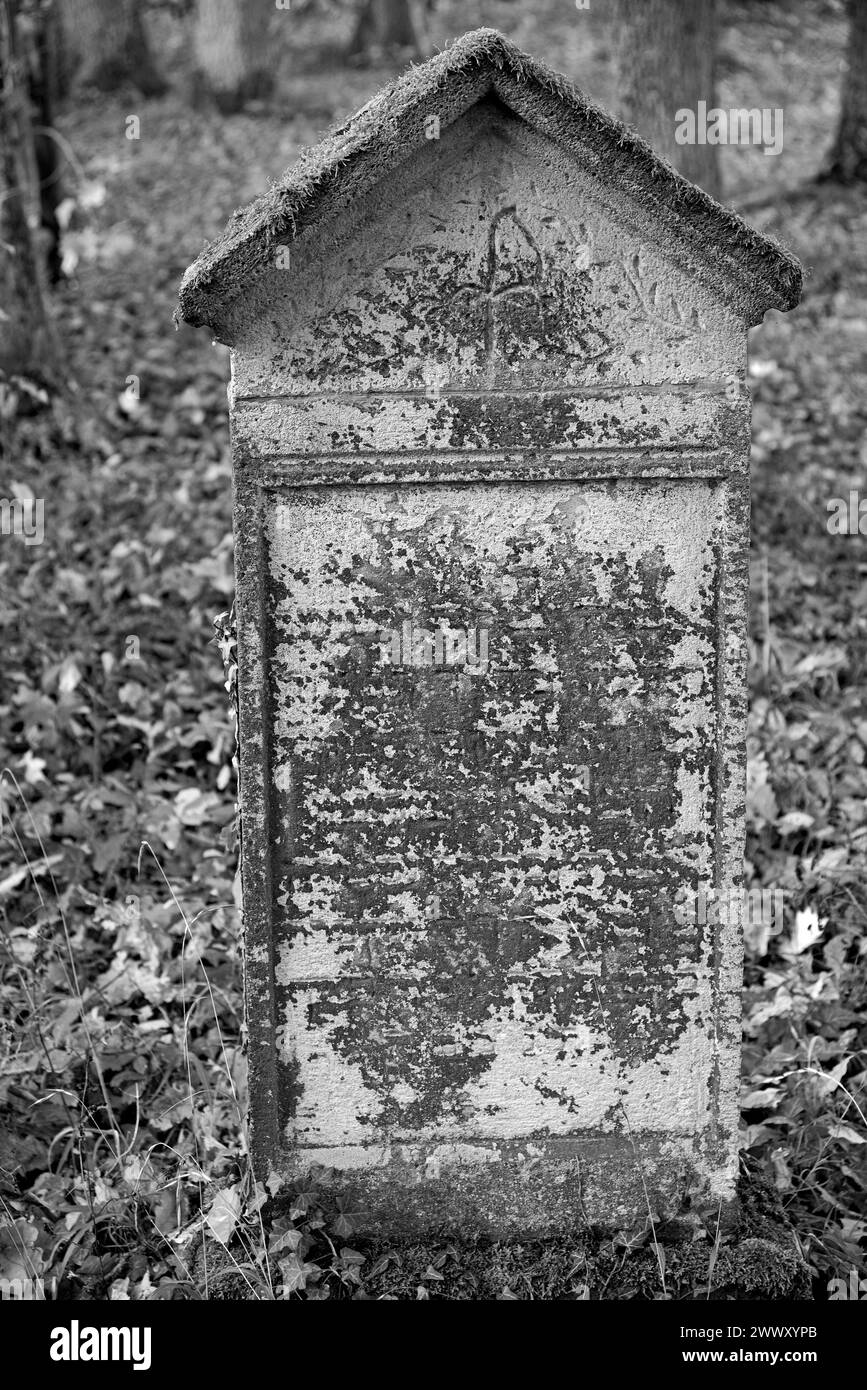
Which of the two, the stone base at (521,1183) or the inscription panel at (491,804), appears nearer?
the inscription panel at (491,804)

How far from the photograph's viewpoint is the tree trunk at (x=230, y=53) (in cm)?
1633

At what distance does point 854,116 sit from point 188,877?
1077 centimetres

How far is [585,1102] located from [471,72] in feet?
6.87

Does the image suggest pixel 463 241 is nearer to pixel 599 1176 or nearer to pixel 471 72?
pixel 471 72

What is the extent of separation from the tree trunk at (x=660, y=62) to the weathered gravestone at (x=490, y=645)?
5.23 meters

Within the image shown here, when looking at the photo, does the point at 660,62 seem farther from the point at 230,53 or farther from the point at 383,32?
the point at 383,32

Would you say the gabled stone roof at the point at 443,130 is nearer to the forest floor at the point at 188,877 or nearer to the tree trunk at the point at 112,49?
the forest floor at the point at 188,877

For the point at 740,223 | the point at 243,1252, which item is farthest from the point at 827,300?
the point at 243,1252

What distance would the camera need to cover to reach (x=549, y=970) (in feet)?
9.59

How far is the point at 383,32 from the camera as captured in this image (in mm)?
20031

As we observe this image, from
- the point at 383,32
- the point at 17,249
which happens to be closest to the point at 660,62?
the point at 17,249

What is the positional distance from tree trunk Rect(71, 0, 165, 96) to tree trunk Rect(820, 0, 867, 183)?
9167 mm

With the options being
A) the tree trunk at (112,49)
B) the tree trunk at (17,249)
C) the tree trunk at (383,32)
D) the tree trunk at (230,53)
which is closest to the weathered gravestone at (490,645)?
the tree trunk at (17,249)

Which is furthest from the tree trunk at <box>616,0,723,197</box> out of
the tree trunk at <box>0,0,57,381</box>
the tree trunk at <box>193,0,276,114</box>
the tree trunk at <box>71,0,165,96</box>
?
the tree trunk at <box>71,0,165,96</box>
